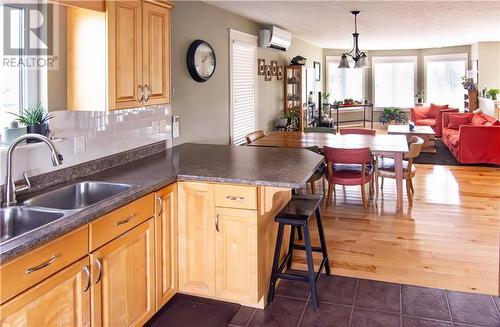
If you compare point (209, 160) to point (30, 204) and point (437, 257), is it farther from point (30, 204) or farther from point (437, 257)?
point (437, 257)

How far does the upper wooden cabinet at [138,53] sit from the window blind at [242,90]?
2.53 metres

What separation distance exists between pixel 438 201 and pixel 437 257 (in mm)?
1922

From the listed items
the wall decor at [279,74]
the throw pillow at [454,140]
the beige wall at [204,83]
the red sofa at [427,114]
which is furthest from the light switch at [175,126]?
the red sofa at [427,114]

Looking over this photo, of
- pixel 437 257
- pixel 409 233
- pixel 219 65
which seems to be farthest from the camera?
pixel 219 65

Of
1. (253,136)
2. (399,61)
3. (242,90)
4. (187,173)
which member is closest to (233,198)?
(187,173)

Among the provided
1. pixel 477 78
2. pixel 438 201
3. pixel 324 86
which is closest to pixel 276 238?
pixel 438 201

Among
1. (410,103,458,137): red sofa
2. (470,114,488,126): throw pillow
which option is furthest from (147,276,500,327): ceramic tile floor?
(410,103,458,137): red sofa

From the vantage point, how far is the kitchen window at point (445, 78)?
1241 cm

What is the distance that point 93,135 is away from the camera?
9.55 feet

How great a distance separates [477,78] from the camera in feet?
35.8

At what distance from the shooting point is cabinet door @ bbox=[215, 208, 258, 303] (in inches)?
106

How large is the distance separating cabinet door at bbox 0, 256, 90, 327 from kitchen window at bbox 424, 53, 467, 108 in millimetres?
12704

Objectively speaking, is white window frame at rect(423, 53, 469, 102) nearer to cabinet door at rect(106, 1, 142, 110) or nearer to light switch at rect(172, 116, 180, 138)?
light switch at rect(172, 116, 180, 138)

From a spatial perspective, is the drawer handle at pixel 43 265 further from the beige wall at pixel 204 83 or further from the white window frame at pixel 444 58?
the white window frame at pixel 444 58
